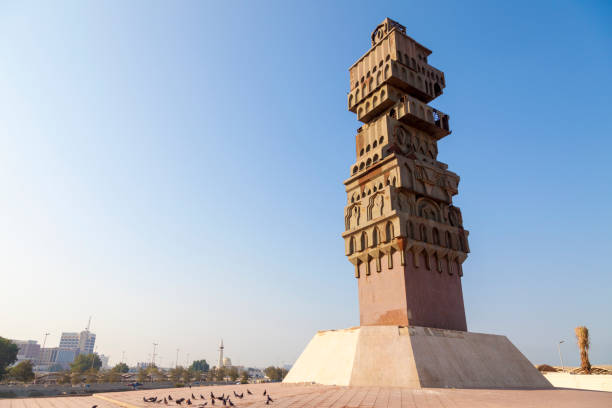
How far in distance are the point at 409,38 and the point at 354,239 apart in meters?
19.5

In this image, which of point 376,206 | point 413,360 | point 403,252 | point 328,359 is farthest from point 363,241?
point 413,360

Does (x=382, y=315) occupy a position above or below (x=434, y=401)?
above

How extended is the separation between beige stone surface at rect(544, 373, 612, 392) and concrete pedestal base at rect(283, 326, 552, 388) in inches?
453

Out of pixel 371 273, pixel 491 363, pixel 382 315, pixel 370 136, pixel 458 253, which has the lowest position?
pixel 491 363

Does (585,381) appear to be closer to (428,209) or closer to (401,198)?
(428,209)

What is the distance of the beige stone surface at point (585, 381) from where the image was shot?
1153 inches

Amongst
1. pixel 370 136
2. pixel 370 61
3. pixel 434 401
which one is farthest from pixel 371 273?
pixel 370 61

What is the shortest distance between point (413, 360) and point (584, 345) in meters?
30.0

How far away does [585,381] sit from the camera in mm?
30984

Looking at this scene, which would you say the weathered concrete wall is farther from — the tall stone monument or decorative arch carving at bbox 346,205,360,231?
decorative arch carving at bbox 346,205,360,231

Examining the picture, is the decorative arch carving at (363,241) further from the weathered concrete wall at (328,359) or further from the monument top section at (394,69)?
the monument top section at (394,69)

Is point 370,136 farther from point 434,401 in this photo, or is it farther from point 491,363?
point 434,401

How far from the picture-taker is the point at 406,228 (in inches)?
1006

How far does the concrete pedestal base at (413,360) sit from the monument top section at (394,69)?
2033cm
